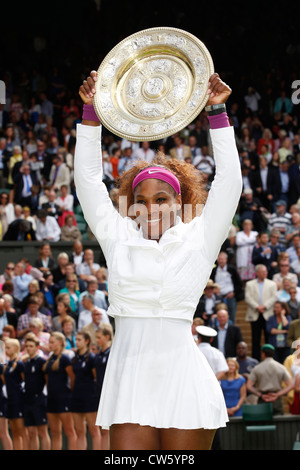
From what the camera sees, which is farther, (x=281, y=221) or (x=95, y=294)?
(x=281, y=221)

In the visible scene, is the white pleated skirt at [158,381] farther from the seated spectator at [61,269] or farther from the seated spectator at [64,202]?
the seated spectator at [64,202]

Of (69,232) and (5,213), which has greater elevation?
(5,213)

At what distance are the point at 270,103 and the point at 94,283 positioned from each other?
32.7 feet

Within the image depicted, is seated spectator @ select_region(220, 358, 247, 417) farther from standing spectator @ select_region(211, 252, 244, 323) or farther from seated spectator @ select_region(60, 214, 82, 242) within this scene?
seated spectator @ select_region(60, 214, 82, 242)

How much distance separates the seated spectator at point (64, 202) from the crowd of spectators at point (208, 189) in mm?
24

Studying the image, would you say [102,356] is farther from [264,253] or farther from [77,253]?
[264,253]

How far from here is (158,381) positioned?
156 inches

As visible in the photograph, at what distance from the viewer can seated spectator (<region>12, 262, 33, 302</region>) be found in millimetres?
14375

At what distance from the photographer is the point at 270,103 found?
2216 cm

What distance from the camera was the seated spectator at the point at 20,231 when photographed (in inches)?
645

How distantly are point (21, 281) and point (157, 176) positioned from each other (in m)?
10.5

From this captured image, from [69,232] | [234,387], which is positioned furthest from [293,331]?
[69,232]

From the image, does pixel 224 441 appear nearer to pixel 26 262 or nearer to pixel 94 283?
pixel 94 283

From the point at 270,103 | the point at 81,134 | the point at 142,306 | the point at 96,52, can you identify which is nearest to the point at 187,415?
the point at 142,306
